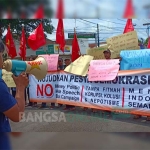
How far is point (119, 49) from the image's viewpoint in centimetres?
641

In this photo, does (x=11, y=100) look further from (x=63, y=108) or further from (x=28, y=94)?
(x=28, y=94)

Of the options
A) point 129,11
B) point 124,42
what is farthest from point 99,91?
point 129,11

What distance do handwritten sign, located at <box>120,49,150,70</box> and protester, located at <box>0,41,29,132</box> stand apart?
4.23m

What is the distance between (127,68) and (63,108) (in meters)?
2.50

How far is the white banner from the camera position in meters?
5.48

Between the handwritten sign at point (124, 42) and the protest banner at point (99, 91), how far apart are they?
0.86m

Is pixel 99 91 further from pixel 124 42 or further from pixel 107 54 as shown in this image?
pixel 124 42

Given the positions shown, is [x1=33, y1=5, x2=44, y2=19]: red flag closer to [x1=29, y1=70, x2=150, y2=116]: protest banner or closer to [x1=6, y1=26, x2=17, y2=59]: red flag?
[x1=29, y1=70, x2=150, y2=116]: protest banner

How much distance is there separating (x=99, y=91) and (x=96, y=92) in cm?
10

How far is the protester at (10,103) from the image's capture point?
166 cm

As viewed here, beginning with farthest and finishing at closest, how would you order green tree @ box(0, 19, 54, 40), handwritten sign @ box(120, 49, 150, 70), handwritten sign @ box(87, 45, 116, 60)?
handwritten sign @ box(87, 45, 116, 60) < handwritten sign @ box(120, 49, 150, 70) < green tree @ box(0, 19, 54, 40)

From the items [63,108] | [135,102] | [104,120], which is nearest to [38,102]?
[63,108]

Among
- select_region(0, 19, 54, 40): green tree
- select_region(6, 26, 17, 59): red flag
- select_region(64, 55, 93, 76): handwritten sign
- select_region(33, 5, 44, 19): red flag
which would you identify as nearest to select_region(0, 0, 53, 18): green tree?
select_region(33, 5, 44, 19): red flag

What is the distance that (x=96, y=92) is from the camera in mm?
6352
